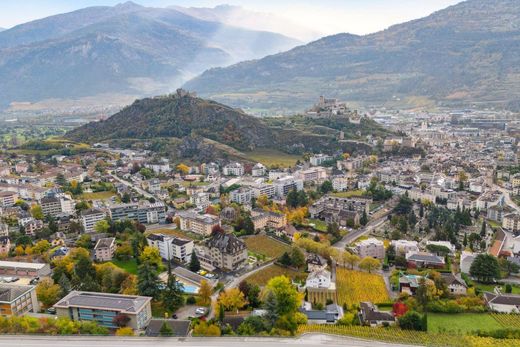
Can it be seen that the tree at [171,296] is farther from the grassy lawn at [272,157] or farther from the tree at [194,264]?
the grassy lawn at [272,157]

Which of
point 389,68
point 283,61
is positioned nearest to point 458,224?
point 389,68

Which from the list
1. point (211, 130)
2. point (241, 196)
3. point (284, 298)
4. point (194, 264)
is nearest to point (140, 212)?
point (241, 196)

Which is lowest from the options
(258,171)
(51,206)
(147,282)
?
(258,171)

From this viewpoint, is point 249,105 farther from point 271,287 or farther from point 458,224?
point 271,287

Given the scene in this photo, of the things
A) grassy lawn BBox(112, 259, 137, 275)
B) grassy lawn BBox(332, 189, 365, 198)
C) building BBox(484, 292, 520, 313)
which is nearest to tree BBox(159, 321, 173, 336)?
grassy lawn BBox(112, 259, 137, 275)

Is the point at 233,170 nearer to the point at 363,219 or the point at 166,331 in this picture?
the point at 363,219

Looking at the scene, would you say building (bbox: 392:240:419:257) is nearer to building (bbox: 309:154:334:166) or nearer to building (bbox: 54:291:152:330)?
building (bbox: 54:291:152:330)
